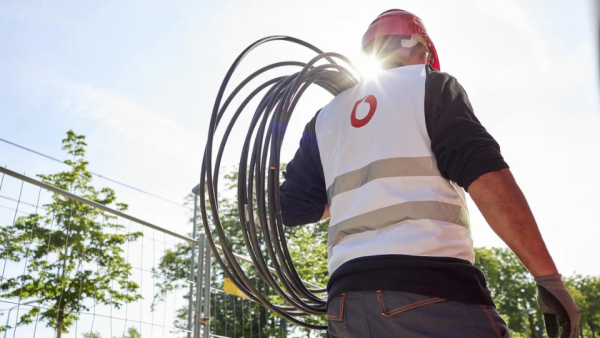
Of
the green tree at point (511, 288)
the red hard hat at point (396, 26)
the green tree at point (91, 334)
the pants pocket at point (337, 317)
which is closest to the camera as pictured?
the pants pocket at point (337, 317)

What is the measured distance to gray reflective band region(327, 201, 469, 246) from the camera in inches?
69.1

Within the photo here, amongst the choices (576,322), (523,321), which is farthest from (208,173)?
(523,321)

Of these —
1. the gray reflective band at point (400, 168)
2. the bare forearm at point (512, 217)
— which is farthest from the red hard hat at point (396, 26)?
the bare forearm at point (512, 217)

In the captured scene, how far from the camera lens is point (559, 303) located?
173cm

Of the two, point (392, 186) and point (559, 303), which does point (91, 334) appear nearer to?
point (392, 186)

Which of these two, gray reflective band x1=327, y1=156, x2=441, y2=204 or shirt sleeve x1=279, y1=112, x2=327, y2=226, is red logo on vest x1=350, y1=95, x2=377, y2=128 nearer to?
gray reflective band x1=327, y1=156, x2=441, y2=204

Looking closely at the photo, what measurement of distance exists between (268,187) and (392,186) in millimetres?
890

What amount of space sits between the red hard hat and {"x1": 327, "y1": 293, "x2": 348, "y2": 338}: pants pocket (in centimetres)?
128

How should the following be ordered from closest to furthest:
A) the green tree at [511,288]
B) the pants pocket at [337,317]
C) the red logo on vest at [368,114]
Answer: the pants pocket at [337,317] < the red logo on vest at [368,114] < the green tree at [511,288]

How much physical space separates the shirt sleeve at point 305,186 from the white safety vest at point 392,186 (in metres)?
0.39

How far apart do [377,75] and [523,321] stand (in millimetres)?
44620

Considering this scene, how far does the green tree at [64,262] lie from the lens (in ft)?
15.9

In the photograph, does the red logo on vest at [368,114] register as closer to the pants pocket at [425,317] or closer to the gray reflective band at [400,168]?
the gray reflective band at [400,168]

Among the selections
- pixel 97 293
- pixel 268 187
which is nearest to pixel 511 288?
pixel 97 293
